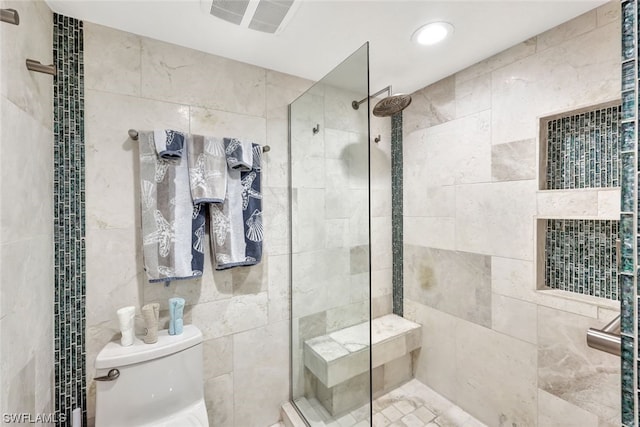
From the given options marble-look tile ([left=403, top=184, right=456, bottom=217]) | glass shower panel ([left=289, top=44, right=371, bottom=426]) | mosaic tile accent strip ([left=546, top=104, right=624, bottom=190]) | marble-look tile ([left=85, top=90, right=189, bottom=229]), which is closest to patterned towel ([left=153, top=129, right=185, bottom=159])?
marble-look tile ([left=85, top=90, right=189, bottom=229])

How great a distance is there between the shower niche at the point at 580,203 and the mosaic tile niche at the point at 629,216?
1029 mm

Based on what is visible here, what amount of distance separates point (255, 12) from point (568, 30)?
5.00 ft

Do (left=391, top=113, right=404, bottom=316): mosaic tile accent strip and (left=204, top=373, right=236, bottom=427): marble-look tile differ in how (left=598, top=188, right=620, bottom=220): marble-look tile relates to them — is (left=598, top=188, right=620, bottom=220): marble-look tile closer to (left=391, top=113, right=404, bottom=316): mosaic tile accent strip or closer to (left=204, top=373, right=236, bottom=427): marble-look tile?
(left=391, top=113, right=404, bottom=316): mosaic tile accent strip

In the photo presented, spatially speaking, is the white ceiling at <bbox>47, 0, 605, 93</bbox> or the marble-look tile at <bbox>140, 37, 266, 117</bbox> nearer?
the white ceiling at <bbox>47, 0, 605, 93</bbox>

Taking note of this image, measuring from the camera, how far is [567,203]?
4.52 feet

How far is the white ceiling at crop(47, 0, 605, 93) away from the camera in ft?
4.10

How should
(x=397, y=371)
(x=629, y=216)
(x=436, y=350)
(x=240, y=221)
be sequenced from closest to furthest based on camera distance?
(x=629, y=216) < (x=240, y=221) < (x=436, y=350) < (x=397, y=371)

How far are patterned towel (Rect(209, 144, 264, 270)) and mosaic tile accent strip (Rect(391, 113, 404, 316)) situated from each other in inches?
48.9

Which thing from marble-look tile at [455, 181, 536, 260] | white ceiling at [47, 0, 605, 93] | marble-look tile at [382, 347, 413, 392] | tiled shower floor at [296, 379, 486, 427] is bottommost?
tiled shower floor at [296, 379, 486, 427]

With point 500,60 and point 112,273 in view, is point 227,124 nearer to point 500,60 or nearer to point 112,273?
point 112,273

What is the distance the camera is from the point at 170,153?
1.35 m

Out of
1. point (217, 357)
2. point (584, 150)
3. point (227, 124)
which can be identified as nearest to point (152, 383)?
point (217, 357)

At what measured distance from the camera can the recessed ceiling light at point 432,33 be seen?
1389mm

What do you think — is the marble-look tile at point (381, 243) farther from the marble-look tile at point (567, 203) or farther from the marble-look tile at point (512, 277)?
the marble-look tile at point (567, 203)
